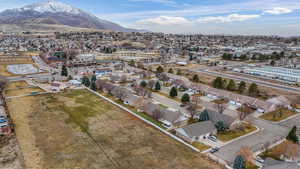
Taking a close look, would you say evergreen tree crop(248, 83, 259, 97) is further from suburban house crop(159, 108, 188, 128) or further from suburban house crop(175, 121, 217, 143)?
suburban house crop(175, 121, 217, 143)

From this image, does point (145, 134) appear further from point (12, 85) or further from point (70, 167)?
point (12, 85)

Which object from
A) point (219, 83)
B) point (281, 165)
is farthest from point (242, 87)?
point (281, 165)

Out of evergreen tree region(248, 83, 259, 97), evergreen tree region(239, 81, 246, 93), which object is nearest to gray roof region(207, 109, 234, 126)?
evergreen tree region(248, 83, 259, 97)

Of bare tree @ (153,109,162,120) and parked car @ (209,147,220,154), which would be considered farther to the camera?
bare tree @ (153,109,162,120)

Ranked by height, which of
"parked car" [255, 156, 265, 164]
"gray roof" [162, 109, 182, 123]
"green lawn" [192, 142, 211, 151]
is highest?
"gray roof" [162, 109, 182, 123]

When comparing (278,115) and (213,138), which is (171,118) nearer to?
(213,138)

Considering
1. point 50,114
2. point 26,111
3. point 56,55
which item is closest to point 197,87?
point 50,114

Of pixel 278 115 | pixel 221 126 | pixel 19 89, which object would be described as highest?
pixel 19 89

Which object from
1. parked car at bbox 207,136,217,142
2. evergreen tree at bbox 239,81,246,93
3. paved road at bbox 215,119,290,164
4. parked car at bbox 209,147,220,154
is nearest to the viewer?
paved road at bbox 215,119,290,164
